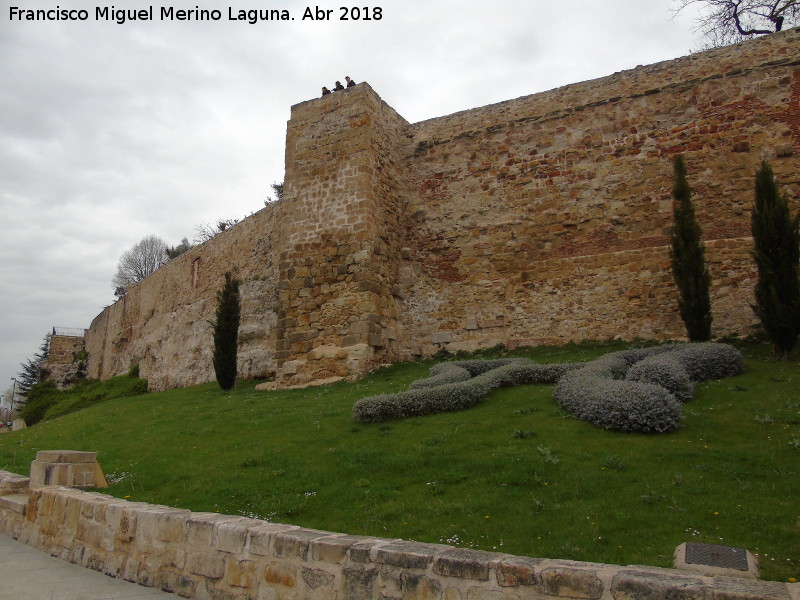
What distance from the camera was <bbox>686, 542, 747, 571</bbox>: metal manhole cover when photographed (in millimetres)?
3953

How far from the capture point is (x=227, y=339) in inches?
698

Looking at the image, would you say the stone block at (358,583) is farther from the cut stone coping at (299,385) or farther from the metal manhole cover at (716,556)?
the cut stone coping at (299,385)

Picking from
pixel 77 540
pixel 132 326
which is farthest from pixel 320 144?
pixel 132 326

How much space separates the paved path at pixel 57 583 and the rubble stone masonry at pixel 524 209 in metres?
8.42

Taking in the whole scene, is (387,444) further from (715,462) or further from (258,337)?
(258,337)

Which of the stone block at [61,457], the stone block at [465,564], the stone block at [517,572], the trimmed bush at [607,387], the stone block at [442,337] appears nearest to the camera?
the stone block at [517,572]

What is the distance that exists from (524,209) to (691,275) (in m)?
4.62

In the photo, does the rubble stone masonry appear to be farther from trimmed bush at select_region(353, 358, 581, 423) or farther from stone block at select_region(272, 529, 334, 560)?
stone block at select_region(272, 529, 334, 560)

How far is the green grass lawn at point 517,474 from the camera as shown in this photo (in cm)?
473

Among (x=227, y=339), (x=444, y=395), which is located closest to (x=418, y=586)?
(x=444, y=395)

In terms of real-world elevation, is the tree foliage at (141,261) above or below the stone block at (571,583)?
above

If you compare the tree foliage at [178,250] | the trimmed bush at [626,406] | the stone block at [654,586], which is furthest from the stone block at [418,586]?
the tree foliage at [178,250]

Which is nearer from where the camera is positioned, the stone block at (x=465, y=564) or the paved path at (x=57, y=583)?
the stone block at (x=465, y=564)

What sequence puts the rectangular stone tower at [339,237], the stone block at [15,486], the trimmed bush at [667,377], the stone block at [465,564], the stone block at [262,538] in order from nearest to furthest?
1. the stone block at [465,564]
2. the stone block at [262,538]
3. the stone block at [15,486]
4. the trimmed bush at [667,377]
5. the rectangular stone tower at [339,237]
